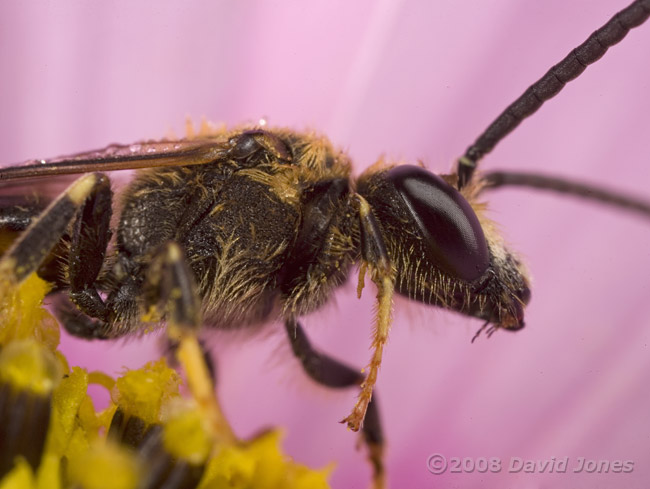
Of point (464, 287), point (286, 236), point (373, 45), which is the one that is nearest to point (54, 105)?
point (373, 45)

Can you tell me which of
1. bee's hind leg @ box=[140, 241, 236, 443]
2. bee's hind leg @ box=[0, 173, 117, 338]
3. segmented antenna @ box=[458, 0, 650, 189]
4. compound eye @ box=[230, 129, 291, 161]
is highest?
segmented antenna @ box=[458, 0, 650, 189]

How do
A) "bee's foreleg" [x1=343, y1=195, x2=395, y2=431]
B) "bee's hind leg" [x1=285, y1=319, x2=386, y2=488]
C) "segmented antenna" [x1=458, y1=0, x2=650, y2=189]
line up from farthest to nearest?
"bee's hind leg" [x1=285, y1=319, x2=386, y2=488] < "segmented antenna" [x1=458, y1=0, x2=650, y2=189] < "bee's foreleg" [x1=343, y1=195, x2=395, y2=431]

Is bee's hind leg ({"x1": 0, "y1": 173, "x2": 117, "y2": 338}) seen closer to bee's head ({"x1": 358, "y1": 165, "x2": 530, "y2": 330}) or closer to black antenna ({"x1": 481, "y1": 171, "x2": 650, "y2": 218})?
→ bee's head ({"x1": 358, "y1": 165, "x2": 530, "y2": 330})

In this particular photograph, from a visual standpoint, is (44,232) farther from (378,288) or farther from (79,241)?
(378,288)

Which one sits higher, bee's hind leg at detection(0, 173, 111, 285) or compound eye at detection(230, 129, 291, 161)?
compound eye at detection(230, 129, 291, 161)

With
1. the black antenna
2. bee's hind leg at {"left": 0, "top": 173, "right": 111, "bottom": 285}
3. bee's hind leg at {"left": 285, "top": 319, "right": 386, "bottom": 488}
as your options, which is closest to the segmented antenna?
the black antenna

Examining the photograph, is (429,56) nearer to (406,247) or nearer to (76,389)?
(406,247)

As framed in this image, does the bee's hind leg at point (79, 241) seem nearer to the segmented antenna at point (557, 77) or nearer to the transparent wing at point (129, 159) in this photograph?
the transparent wing at point (129, 159)
